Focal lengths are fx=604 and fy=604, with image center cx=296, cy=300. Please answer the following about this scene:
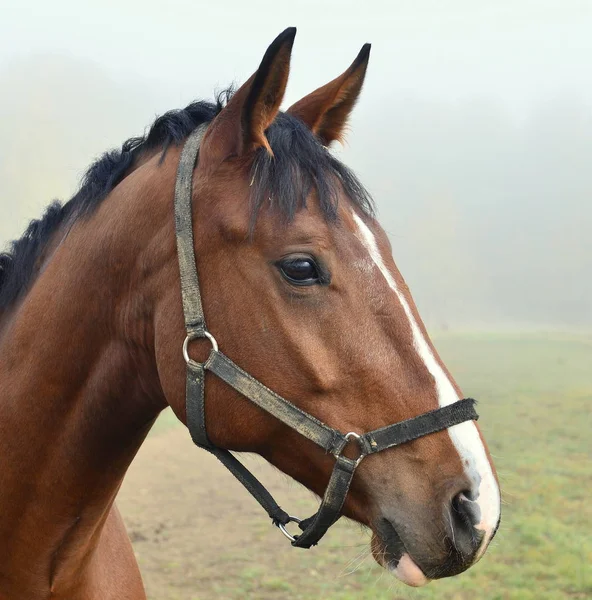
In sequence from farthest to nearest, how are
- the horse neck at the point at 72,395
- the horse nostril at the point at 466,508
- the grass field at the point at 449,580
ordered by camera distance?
1. the grass field at the point at 449,580
2. the horse neck at the point at 72,395
3. the horse nostril at the point at 466,508

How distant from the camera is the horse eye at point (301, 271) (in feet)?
6.41

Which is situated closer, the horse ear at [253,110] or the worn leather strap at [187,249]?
the horse ear at [253,110]

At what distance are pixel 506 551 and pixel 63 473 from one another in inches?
274

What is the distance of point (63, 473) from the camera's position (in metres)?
2.23

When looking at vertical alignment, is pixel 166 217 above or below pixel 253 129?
below

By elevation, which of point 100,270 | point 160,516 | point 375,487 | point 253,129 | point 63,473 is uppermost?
point 253,129

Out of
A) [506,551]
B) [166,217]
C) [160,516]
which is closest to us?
[166,217]

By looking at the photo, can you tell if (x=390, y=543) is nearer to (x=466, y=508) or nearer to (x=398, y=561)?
(x=398, y=561)

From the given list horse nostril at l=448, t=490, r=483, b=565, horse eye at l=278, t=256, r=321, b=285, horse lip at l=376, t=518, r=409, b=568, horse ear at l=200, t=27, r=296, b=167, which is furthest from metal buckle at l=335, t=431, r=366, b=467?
horse ear at l=200, t=27, r=296, b=167

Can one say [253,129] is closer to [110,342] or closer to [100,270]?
[100,270]

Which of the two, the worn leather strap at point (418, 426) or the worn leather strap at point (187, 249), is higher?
the worn leather strap at point (187, 249)

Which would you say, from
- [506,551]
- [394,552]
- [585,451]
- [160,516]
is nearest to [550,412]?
[585,451]

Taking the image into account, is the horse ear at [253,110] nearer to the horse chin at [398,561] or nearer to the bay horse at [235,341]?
the bay horse at [235,341]

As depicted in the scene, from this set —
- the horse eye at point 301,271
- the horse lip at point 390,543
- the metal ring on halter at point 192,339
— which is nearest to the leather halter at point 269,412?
the metal ring on halter at point 192,339
